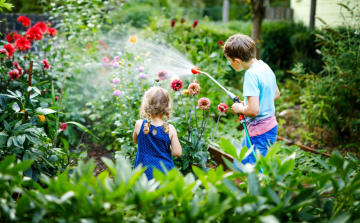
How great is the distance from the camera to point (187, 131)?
267cm

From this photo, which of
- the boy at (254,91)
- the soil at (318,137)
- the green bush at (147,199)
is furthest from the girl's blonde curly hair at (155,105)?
the soil at (318,137)

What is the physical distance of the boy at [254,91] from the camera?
2.13 m

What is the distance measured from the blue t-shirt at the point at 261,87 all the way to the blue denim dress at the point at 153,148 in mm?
622

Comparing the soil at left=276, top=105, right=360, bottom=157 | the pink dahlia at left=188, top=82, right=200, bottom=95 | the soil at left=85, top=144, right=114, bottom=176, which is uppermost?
the pink dahlia at left=188, top=82, right=200, bottom=95

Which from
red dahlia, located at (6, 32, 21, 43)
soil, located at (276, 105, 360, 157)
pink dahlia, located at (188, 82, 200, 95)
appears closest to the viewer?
pink dahlia, located at (188, 82, 200, 95)

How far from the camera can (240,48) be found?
221 cm

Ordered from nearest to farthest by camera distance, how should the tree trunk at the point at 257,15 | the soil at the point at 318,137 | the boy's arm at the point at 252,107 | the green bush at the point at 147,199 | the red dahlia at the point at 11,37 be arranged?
the green bush at the point at 147,199 < the boy's arm at the point at 252,107 < the red dahlia at the point at 11,37 < the soil at the point at 318,137 < the tree trunk at the point at 257,15

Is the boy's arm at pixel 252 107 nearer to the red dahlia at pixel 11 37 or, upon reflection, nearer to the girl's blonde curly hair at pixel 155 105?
the girl's blonde curly hair at pixel 155 105

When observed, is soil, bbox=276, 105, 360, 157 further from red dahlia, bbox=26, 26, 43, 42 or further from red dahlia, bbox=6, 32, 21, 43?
red dahlia, bbox=6, 32, 21, 43

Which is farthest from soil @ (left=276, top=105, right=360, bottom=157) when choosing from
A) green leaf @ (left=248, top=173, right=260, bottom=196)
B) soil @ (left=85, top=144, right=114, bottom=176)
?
green leaf @ (left=248, top=173, right=260, bottom=196)

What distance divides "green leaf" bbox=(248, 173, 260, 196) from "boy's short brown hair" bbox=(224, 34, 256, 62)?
1.14 m

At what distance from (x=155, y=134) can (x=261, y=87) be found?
793 mm

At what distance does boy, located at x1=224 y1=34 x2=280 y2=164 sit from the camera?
2.13 metres

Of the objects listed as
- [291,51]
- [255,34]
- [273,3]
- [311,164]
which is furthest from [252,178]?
[273,3]
